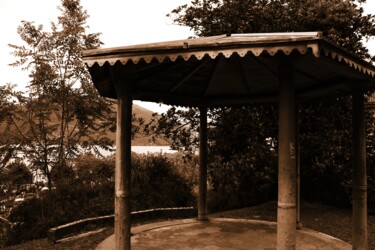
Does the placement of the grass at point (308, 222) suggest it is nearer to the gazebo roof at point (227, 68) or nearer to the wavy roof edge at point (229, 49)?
the gazebo roof at point (227, 68)

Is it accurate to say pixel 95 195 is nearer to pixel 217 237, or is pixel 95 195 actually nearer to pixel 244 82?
pixel 217 237

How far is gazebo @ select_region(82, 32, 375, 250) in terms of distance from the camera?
14.0 ft

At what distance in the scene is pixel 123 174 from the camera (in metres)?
5.25

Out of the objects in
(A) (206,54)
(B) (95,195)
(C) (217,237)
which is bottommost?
(C) (217,237)

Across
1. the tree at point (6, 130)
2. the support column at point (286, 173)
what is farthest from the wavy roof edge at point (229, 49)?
the tree at point (6, 130)

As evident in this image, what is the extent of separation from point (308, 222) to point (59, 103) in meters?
8.93

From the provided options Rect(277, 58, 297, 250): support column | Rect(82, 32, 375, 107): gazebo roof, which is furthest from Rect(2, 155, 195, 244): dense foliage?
Rect(277, 58, 297, 250): support column

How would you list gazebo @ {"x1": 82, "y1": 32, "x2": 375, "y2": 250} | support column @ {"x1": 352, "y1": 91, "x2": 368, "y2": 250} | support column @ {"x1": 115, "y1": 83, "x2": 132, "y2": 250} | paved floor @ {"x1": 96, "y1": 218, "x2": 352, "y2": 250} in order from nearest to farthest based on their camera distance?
gazebo @ {"x1": 82, "y1": 32, "x2": 375, "y2": 250} < support column @ {"x1": 115, "y1": 83, "x2": 132, "y2": 250} < support column @ {"x1": 352, "y1": 91, "x2": 368, "y2": 250} < paved floor @ {"x1": 96, "y1": 218, "x2": 352, "y2": 250}

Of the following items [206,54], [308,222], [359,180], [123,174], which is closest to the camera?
[206,54]

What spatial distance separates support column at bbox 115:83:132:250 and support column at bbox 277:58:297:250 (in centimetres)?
231

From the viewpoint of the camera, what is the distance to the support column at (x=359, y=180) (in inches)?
236

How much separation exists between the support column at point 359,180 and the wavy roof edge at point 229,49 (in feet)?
5.18

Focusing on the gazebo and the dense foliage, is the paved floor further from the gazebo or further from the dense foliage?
the dense foliage

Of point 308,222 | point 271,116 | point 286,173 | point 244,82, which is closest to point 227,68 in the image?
point 244,82
